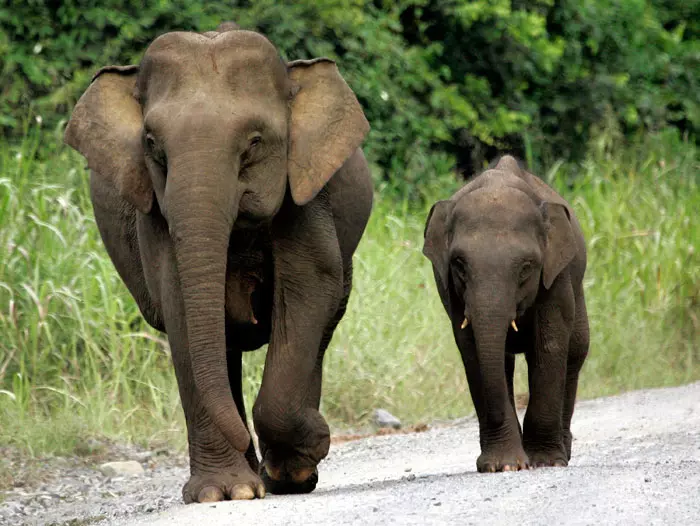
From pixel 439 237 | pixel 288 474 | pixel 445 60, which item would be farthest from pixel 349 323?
pixel 445 60

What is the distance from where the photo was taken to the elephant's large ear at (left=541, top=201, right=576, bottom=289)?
8.53 meters

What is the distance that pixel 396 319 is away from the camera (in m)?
13.2

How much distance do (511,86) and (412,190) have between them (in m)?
3.20

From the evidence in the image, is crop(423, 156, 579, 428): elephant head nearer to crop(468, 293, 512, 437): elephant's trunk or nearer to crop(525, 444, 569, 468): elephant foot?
crop(468, 293, 512, 437): elephant's trunk

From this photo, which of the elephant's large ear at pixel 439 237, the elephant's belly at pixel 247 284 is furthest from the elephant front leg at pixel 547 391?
the elephant's belly at pixel 247 284

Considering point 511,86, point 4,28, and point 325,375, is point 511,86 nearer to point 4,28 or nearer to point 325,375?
point 4,28

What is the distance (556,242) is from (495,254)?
1.70ft

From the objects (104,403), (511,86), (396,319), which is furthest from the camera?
→ (511,86)

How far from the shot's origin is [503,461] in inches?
325

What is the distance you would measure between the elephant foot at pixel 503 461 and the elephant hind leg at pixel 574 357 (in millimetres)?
989

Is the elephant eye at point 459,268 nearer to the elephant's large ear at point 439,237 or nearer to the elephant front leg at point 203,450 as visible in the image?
the elephant's large ear at point 439,237

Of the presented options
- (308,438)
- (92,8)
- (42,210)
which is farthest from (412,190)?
(308,438)

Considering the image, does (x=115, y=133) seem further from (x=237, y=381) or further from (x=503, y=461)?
(x=503, y=461)

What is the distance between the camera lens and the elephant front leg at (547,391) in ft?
28.1
